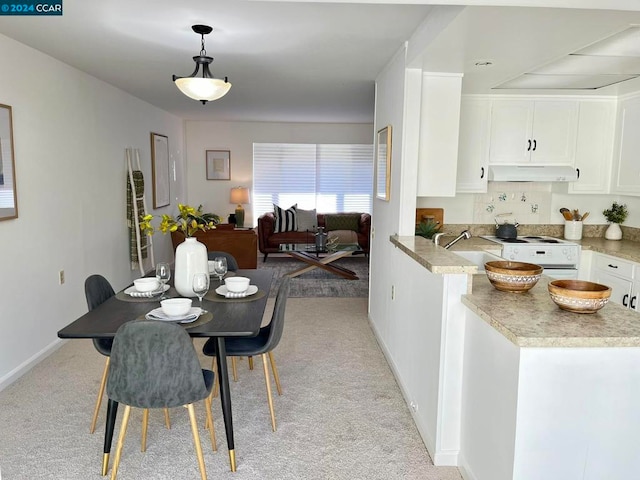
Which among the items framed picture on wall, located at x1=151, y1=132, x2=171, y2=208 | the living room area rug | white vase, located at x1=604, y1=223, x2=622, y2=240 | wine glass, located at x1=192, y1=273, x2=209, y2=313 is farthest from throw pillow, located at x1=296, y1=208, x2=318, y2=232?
wine glass, located at x1=192, y1=273, x2=209, y2=313

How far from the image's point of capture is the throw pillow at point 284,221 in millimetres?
8266

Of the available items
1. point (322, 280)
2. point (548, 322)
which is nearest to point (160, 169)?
point (322, 280)

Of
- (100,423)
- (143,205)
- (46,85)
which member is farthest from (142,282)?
(143,205)

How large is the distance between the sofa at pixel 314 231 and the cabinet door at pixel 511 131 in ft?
12.5

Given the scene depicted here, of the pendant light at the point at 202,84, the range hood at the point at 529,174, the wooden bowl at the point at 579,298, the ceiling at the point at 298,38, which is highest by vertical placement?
the ceiling at the point at 298,38

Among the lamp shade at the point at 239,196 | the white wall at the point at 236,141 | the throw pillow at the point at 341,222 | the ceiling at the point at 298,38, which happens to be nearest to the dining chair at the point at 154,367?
the ceiling at the point at 298,38

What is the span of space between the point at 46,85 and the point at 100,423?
261 centimetres

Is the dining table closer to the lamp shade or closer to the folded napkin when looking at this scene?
the folded napkin

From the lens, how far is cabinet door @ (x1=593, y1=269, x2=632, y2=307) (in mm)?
3680

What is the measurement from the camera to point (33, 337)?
12.0ft

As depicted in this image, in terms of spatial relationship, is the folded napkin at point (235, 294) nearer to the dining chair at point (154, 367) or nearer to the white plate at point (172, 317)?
the white plate at point (172, 317)

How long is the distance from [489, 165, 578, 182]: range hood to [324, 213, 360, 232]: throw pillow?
418cm

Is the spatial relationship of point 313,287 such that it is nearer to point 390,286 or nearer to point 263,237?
point 263,237

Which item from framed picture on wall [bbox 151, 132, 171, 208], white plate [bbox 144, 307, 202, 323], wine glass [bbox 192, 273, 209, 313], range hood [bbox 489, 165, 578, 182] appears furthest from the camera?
framed picture on wall [bbox 151, 132, 171, 208]
